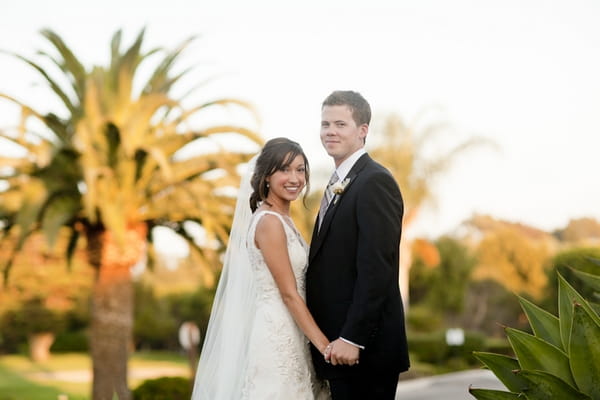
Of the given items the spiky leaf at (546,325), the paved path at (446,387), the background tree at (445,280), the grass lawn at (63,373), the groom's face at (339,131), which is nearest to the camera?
the spiky leaf at (546,325)

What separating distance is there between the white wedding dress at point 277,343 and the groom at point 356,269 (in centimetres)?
16

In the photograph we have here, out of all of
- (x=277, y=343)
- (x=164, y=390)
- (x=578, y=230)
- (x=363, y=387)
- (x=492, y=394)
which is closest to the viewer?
(x=492, y=394)

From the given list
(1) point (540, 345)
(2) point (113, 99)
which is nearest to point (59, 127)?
(2) point (113, 99)

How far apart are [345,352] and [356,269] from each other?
0.44 m

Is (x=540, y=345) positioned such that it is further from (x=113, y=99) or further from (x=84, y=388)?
(x=84, y=388)

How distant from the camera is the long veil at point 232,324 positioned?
464 cm

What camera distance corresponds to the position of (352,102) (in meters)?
4.09

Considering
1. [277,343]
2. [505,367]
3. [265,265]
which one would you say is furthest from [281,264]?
[505,367]

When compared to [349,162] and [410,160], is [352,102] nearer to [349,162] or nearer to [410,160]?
[349,162]

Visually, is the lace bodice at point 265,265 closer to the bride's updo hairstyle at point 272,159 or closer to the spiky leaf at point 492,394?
the bride's updo hairstyle at point 272,159

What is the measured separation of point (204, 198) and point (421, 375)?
44.9 feet

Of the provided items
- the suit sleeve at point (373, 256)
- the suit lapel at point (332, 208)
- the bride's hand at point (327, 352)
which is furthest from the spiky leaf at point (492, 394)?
the suit lapel at point (332, 208)

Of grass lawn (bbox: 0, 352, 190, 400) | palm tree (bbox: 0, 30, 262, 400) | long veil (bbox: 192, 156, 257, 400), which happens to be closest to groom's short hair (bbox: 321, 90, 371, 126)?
long veil (bbox: 192, 156, 257, 400)

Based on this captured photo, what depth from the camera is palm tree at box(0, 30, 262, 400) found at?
469 inches
